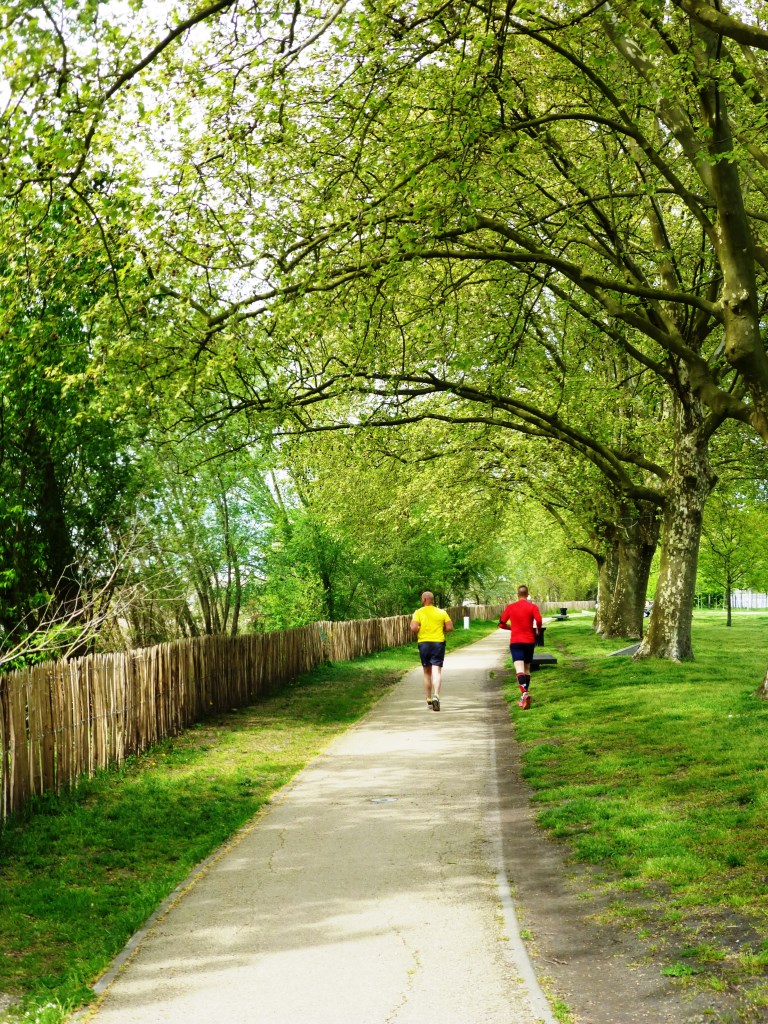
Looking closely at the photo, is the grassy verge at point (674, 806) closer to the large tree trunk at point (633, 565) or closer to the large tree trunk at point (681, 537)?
the large tree trunk at point (681, 537)

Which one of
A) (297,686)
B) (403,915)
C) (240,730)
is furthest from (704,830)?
(297,686)

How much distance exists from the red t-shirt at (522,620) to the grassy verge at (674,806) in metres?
1.29

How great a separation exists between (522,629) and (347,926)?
1152 centimetres

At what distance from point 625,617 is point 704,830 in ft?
83.5

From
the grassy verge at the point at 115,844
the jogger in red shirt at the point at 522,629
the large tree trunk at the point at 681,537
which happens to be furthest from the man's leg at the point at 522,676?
the large tree trunk at the point at 681,537

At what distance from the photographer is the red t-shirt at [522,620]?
692 inches

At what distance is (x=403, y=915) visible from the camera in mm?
6715

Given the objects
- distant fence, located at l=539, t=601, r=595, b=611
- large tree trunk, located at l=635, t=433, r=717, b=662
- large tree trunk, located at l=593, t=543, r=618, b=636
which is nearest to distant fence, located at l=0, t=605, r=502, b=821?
large tree trunk, located at l=635, t=433, r=717, b=662

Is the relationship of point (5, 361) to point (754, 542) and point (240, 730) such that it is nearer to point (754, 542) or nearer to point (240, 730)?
point (240, 730)

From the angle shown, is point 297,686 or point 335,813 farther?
point 297,686

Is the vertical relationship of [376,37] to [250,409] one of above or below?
above

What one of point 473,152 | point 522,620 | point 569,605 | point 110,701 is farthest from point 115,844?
point 569,605

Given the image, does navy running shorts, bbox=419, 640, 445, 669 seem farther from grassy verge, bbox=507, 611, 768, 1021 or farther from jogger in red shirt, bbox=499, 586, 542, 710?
grassy verge, bbox=507, 611, 768, 1021

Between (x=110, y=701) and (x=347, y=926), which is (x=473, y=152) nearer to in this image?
(x=110, y=701)
